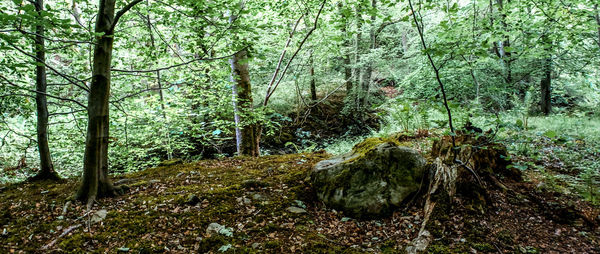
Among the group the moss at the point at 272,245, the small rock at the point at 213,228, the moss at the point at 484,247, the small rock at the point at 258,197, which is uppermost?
the small rock at the point at 258,197

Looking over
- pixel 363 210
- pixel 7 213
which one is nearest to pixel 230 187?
pixel 363 210

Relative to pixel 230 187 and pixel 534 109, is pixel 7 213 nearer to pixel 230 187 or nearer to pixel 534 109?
pixel 230 187

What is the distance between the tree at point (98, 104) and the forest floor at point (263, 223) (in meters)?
0.35

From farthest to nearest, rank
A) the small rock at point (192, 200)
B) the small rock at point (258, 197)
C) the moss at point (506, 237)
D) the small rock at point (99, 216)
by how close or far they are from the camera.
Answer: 1. the small rock at point (258, 197)
2. the small rock at point (192, 200)
3. the small rock at point (99, 216)
4. the moss at point (506, 237)

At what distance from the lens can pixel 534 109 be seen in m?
13.8

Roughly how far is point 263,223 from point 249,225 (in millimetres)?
182

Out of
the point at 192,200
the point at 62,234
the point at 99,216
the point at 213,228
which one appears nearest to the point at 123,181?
the point at 99,216

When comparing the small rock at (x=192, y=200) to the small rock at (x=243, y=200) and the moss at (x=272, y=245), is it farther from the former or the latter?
the moss at (x=272, y=245)

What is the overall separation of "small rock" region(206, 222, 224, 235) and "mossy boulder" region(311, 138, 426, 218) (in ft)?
4.83

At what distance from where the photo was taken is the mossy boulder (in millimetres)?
3611

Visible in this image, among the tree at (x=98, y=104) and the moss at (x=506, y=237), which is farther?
the tree at (x=98, y=104)

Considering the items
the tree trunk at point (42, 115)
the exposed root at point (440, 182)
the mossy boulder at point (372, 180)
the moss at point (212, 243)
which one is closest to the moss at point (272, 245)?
the moss at point (212, 243)

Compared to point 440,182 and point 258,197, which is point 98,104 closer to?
point 258,197

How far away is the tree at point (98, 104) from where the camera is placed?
349 cm
